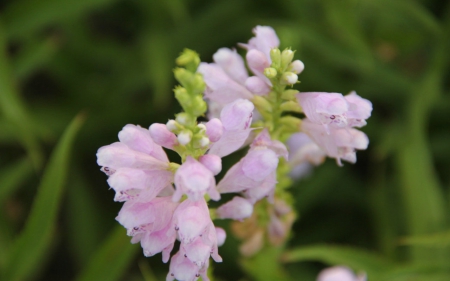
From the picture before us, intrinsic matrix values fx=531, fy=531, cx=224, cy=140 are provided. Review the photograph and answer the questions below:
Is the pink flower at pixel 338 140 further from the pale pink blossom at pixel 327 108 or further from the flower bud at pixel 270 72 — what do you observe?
the flower bud at pixel 270 72

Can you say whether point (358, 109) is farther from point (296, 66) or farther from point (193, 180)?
point (193, 180)

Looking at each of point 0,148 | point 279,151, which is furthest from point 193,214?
point 0,148

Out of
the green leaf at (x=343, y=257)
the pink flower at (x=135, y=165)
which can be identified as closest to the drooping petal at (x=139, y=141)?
the pink flower at (x=135, y=165)

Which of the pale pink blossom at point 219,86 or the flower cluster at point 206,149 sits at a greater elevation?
the pale pink blossom at point 219,86

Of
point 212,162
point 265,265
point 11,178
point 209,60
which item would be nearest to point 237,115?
point 212,162

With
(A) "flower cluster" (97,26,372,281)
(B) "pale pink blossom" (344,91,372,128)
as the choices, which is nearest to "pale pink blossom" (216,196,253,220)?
(A) "flower cluster" (97,26,372,281)

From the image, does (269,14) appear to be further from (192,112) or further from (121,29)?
(192,112)
